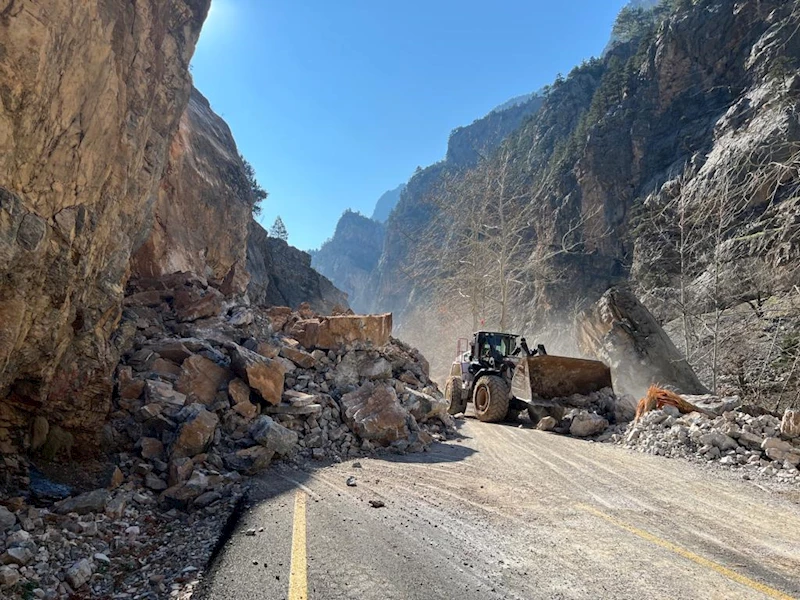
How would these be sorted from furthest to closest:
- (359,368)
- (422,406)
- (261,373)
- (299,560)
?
(359,368) < (422,406) < (261,373) < (299,560)

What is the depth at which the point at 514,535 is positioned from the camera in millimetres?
4145

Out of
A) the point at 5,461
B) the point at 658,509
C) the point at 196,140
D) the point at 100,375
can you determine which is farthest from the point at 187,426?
the point at 196,140

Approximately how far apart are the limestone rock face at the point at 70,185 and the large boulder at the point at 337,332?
4174 millimetres

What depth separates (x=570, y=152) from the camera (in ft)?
166

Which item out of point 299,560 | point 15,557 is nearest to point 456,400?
point 299,560

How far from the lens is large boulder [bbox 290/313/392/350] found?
10.6 m

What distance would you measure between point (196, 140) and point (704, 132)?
35815mm

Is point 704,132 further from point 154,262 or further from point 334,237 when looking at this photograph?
point 334,237

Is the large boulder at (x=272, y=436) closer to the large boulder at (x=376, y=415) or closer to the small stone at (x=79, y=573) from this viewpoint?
the large boulder at (x=376, y=415)

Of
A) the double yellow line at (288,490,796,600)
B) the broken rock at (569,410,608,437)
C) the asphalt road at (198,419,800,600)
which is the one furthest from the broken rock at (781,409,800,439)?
the double yellow line at (288,490,796,600)

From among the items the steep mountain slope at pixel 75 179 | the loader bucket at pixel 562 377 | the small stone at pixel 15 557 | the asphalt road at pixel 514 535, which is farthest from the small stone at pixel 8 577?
the loader bucket at pixel 562 377

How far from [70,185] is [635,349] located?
12.3m

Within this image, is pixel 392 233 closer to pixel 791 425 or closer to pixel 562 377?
pixel 562 377

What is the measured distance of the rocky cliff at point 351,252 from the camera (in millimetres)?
160250
